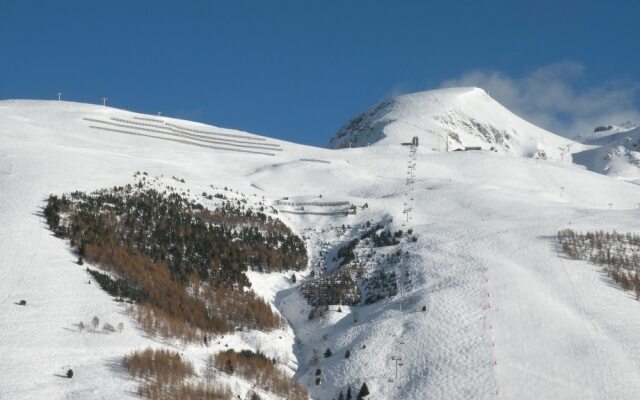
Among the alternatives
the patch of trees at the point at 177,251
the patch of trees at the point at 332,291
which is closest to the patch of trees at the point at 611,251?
the patch of trees at the point at 332,291

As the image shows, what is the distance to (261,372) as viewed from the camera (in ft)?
154

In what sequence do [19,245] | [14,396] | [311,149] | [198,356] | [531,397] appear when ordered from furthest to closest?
[311,149], [19,245], [198,356], [531,397], [14,396]

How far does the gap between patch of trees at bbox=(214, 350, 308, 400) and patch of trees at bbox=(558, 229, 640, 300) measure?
26.1 metres

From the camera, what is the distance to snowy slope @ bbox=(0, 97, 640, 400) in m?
44.6

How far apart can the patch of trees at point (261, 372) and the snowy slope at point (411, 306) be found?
4.88ft

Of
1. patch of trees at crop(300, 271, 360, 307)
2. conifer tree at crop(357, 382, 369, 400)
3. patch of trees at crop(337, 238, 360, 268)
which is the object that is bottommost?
conifer tree at crop(357, 382, 369, 400)

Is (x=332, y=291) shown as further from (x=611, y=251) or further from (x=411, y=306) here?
(x=611, y=251)

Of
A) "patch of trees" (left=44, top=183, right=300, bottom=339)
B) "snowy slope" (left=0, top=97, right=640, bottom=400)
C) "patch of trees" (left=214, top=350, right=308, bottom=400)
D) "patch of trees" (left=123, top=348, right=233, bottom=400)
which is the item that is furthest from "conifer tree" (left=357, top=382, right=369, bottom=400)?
"patch of trees" (left=44, top=183, right=300, bottom=339)

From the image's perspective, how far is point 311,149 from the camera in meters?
120

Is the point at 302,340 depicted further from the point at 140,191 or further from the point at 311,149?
the point at 311,149

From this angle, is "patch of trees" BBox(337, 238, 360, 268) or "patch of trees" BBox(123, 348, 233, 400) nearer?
"patch of trees" BBox(123, 348, 233, 400)

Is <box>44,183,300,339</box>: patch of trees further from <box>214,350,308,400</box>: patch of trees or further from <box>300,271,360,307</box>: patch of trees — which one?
<box>300,271,360,307</box>: patch of trees

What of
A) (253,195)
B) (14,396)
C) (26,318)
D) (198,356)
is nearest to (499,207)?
(253,195)

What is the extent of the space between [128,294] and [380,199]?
3815 centimetres
